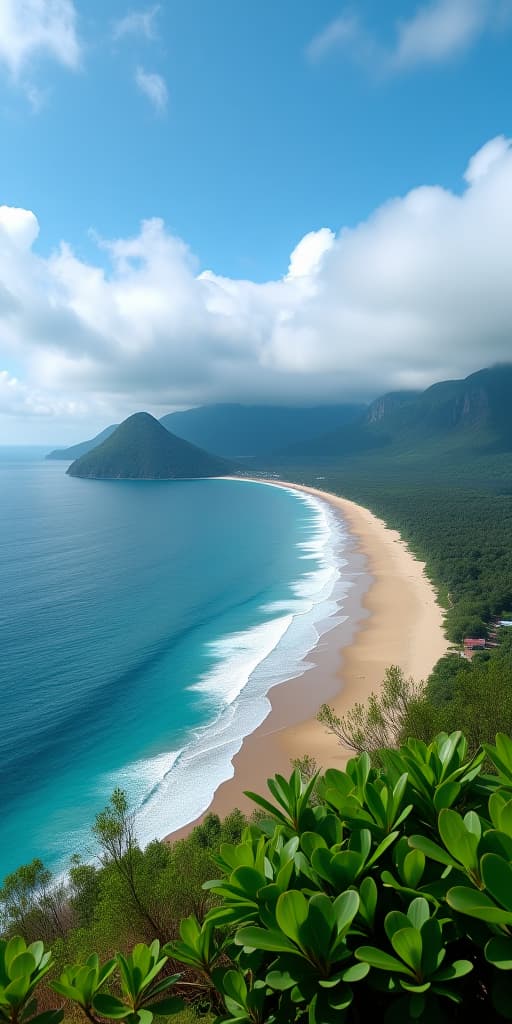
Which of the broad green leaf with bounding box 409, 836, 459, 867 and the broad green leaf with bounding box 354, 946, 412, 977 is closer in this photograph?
the broad green leaf with bounding box 354, 946, 412, 977

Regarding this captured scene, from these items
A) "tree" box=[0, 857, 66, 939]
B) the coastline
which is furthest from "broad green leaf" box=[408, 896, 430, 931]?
"tree" box=[0, 857, 66, 939]

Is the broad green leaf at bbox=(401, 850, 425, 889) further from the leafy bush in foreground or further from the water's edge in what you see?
the water's edge

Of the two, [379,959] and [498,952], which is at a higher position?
[498,952]

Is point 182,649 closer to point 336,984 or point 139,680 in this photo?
point 139,680

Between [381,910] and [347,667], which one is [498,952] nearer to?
[381,910]

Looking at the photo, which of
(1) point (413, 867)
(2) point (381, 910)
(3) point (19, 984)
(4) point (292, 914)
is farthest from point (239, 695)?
(4) point (292, 914)

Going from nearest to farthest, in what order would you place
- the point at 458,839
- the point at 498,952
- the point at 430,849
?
the point at 498,952, the point at 458,839, the point at 430,849
